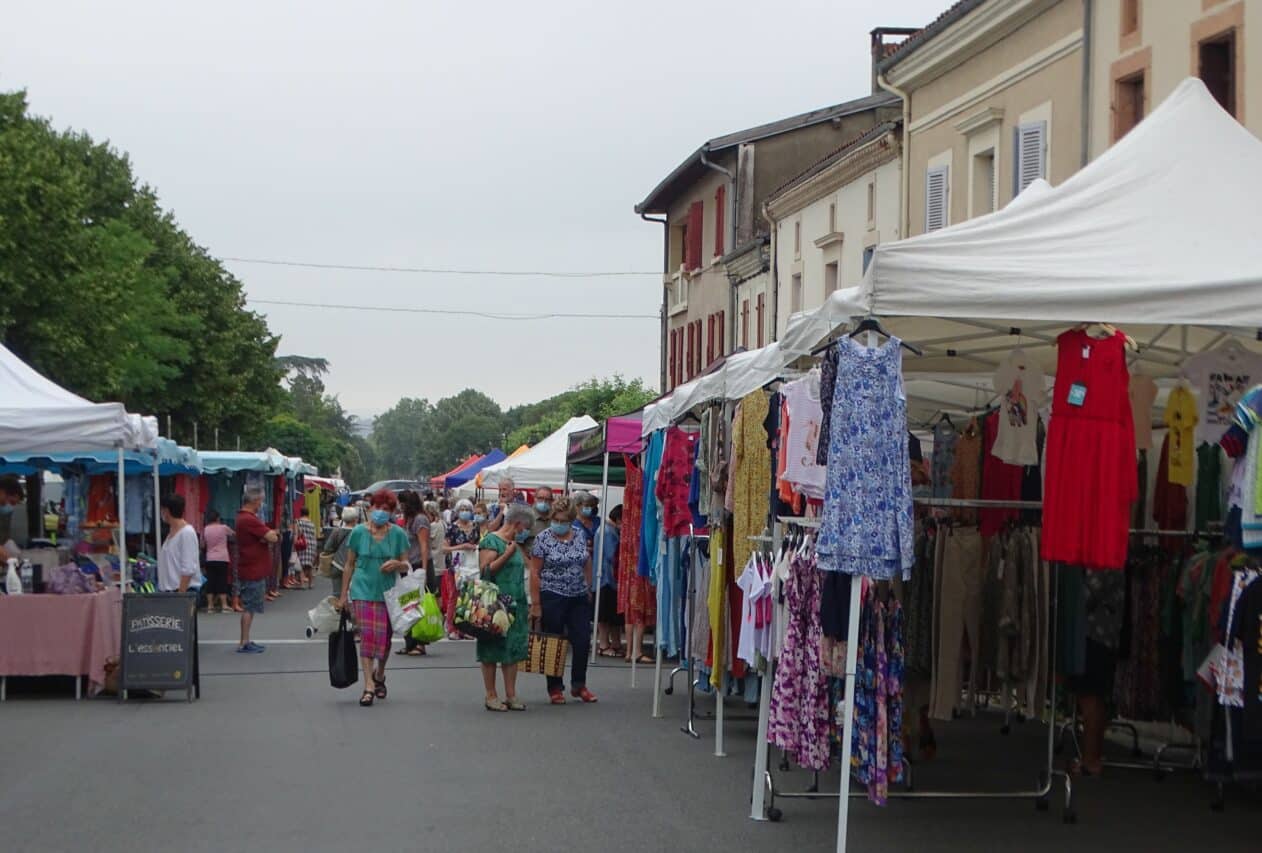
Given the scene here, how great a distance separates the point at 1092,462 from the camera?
28.0ft

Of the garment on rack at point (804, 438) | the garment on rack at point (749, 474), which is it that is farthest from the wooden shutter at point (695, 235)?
the garment on rack at point (804, 438)

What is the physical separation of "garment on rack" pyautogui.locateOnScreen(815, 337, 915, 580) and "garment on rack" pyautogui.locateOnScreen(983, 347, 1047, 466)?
261 centimetres

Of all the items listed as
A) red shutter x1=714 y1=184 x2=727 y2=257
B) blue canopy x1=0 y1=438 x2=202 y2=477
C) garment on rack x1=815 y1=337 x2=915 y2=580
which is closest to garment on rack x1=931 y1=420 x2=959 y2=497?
garment on rack x1=815 y1=337 x2=915 y2=580

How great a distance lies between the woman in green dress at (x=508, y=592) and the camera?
49.5 ft

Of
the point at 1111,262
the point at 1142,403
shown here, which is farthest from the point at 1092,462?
the point at 1142,403

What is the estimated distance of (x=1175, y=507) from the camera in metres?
11.4

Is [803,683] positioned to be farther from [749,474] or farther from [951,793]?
[749,474]

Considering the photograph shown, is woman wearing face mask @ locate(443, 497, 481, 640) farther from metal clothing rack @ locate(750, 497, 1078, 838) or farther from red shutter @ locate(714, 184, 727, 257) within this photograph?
red shutter @ locate(714, 184, 727, 257)

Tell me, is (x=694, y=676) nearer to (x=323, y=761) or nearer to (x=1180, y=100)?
(x=323, y=761)

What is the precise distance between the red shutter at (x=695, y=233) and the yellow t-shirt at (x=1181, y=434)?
42684mm

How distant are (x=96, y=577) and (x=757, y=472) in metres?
7.92

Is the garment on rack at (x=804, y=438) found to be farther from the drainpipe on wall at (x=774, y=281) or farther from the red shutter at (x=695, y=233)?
the red shutter at (x=695, y=233)

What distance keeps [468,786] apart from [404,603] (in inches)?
182

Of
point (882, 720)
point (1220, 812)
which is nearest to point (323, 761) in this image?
point (882, 720)
